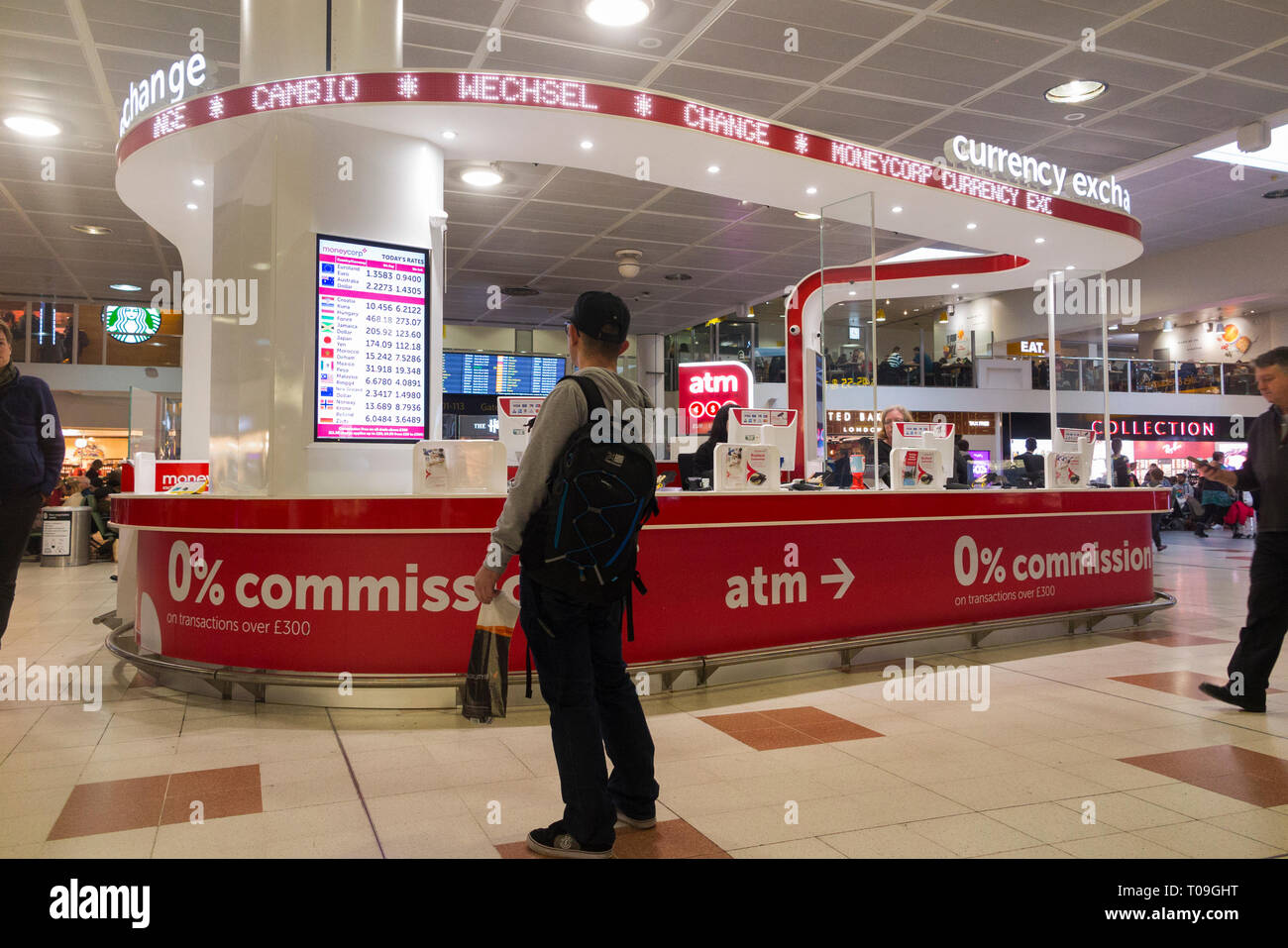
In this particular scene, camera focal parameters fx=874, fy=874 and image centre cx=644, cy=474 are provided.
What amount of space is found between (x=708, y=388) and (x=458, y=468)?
379 inches

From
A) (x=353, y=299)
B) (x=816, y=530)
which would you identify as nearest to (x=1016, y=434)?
(x=816, y=530)

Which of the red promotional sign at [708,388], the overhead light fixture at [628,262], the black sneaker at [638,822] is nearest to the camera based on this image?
the black sneaker at [638,822]

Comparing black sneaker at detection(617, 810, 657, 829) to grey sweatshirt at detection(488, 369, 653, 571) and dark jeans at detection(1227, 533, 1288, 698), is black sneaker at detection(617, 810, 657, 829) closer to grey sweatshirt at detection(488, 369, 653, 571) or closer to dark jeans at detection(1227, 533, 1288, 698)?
grey sweatshirt at detection(488, 369, 653, 571)

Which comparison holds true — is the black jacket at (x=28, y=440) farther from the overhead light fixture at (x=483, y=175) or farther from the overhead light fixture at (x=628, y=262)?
the overhead light fixture at (x=628, y=262)

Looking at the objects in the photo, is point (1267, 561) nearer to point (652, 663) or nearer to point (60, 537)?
point (652, 663)

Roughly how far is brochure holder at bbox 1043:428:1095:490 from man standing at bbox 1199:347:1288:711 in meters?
2.43

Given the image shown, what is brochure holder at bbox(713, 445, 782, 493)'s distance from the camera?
16.5 ft

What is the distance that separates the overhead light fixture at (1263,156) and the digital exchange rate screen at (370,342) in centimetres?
834

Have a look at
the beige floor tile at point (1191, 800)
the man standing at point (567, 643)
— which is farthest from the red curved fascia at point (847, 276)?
the man standing at point (567, 643)

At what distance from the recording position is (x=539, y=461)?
2438 mm

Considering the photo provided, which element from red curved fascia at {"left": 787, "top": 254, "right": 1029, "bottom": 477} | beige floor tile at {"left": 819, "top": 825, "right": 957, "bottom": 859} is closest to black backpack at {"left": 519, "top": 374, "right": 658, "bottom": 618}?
beige floor tile at {"left": 819, "top": 825, "right": 957, "bottom": 859}

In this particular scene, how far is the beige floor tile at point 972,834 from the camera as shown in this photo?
8.38 ft

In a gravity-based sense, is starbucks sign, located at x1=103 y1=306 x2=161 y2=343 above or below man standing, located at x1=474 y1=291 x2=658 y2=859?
above

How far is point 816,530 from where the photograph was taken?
16.8 feet
